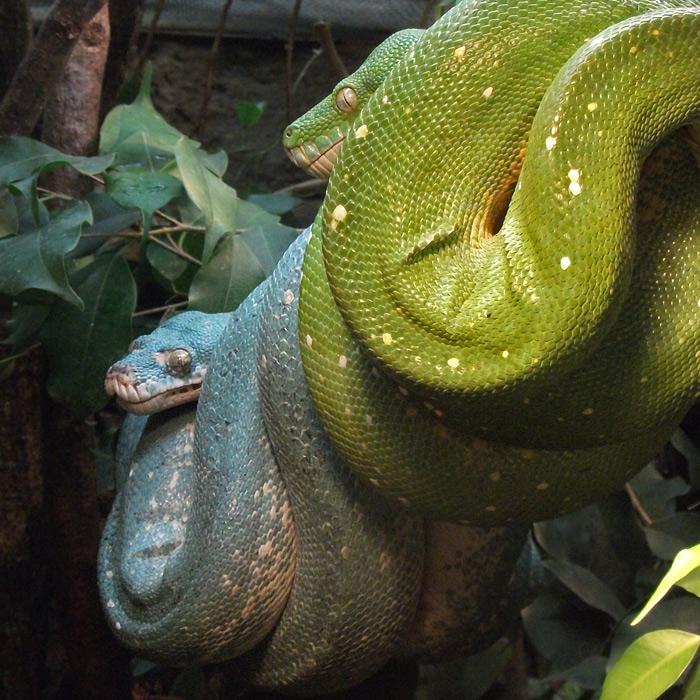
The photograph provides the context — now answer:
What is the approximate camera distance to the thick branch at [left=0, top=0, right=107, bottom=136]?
5.48 ft

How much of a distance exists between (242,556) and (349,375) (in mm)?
379

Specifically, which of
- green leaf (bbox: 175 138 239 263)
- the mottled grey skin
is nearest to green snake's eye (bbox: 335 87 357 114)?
the mottled grey skin

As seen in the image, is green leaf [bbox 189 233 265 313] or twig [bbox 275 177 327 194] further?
twig [bbox 275 177 327 194]

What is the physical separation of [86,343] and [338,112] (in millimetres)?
893

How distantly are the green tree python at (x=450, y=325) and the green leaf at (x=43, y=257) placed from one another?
16.6 inches

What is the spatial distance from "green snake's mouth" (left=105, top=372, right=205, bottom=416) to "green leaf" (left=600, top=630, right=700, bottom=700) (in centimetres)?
77

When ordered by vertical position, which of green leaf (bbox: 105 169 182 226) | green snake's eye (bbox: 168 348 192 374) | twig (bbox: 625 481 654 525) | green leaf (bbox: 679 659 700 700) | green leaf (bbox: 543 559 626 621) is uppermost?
green leaf (bbox: 105 169 182 226)

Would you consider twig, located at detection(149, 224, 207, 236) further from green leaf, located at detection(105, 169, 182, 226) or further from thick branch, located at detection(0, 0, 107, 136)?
thick branch, located at detection(0, 0, 107, 136)

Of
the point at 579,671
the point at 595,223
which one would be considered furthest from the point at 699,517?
the point at 595,223

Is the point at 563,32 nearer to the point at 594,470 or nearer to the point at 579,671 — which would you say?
the point at 594,470

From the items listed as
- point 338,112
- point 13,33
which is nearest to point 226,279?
point 338,112

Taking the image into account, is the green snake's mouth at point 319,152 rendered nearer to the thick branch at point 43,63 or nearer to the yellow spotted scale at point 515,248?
the yellow spotted scale at point 515,248

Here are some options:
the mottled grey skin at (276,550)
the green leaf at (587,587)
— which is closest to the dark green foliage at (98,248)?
the mottled grey skin at (276,550)

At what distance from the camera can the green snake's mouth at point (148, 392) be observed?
4.22 ft
